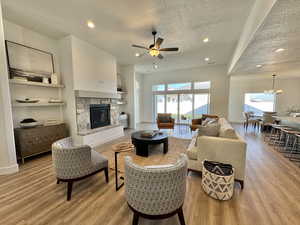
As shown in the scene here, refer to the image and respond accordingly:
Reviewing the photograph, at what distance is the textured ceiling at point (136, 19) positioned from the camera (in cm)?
246

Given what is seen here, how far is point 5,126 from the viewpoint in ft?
8.59

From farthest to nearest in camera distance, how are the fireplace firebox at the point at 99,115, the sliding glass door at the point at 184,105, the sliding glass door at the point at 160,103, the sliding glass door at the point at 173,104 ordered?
the sliding glass door at the point at 160,103
the sliding glass door at the point at 173,104
the sliding glass door at the point at 184,105
the fireplace firebox at the point at 99,115

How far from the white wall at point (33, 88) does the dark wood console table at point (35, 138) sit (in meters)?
0.50

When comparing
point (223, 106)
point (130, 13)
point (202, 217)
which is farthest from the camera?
point (223, 106)

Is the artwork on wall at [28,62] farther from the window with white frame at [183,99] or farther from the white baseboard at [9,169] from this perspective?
the window with white frame at [183,99]

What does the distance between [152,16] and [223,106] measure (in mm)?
5735

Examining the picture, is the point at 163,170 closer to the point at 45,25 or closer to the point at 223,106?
the point at 45,25

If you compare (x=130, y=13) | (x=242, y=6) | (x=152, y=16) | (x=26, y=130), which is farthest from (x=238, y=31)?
(x=26, y=130)

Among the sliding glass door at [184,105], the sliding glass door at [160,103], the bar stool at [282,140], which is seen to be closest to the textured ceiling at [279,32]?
the bar stool at [282,140]

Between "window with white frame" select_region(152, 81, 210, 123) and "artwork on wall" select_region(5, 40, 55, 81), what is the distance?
591cm

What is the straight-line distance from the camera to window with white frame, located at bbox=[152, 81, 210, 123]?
7426 mm

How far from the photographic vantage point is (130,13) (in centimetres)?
270

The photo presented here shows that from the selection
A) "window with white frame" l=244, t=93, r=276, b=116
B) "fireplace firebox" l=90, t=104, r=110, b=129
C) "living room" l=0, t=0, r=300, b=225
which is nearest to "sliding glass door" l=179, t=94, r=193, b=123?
"living room" l=0, t=0, r=300, b=225

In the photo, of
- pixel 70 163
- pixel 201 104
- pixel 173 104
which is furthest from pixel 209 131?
pixel 173 104
